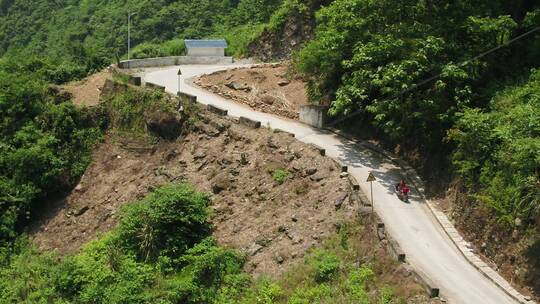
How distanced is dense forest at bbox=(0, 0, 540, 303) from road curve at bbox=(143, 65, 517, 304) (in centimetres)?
165

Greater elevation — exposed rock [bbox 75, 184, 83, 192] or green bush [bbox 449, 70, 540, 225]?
green bush [bbox 449, 70, 540, 225]

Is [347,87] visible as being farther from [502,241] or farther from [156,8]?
[156,8]

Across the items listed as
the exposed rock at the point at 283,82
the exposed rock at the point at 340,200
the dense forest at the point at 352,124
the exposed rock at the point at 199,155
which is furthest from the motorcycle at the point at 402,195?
the exposed rock at the point at 283,82

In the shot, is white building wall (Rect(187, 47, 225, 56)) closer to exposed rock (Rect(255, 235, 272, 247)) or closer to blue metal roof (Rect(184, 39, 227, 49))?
blue metal roof (Rect(184, 39, 227, 49))

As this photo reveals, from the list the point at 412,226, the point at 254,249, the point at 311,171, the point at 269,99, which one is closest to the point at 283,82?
the point at 269,99

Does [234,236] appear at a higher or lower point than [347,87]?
lower

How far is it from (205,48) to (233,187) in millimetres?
22547

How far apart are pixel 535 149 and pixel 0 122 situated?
24644 mm

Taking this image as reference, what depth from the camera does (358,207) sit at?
19906mm

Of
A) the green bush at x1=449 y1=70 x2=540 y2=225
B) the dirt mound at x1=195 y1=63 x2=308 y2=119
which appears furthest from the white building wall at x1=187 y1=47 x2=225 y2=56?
the green bush at x1=449 y1=70 x2=540 y2=225

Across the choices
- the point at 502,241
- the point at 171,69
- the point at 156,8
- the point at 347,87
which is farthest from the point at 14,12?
the point at 502,241

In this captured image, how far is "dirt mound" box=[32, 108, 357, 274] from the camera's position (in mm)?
20891

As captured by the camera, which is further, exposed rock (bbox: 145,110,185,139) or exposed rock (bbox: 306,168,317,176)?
exposed rock (bbox: 145,110,185,139)

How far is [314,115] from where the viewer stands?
29062mm
